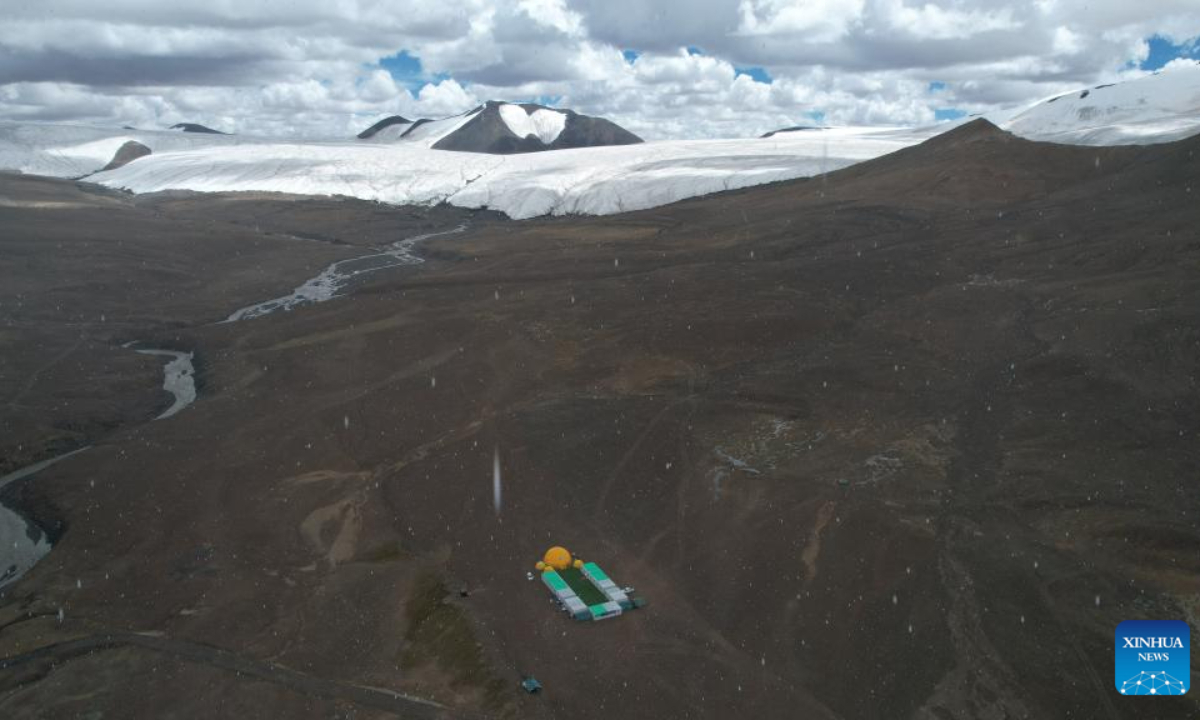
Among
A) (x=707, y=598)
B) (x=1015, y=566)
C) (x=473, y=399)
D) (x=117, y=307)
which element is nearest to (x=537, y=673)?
(x=707, y=598)

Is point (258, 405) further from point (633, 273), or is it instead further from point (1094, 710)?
point (1094, 710)

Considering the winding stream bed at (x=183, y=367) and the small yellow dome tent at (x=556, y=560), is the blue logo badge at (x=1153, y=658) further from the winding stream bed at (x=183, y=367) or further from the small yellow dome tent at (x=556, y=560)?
the winding stream bed at (x=183, y=367)

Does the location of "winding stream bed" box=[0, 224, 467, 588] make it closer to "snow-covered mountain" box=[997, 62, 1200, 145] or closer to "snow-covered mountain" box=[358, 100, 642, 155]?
"snow-covered mountain" box=[997, 62, 1200, 145]

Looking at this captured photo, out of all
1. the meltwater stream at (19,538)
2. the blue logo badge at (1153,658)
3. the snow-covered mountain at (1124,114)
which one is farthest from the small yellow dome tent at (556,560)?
the snow-covered mountain at (1124,114)

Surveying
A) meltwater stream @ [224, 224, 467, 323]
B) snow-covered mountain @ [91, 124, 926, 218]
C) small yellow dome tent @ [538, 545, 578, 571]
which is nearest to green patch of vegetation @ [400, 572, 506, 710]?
small yellow dome tent @ [538, 545, 578, 571]

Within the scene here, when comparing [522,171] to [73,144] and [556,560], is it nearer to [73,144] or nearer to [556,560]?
[556,560]

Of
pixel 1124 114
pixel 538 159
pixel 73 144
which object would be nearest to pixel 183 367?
pixel 1124 114
